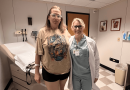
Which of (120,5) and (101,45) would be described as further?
(101,45)

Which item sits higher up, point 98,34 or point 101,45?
point 98,34

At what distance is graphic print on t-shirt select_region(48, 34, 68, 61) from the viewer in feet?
3.19

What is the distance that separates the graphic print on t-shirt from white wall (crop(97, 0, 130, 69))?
89.4 inches

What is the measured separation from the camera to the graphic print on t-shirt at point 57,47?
973mm

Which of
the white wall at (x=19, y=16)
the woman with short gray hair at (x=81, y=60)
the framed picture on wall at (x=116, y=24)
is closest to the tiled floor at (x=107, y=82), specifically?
the woman with short gray hair at (x=81, y=60)

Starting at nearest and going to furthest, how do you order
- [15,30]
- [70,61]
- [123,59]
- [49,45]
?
[49,45], [70,61], [15,30], [123,59]

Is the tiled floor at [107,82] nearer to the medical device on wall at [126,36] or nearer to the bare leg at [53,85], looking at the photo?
the medical device on wall at [126,36]

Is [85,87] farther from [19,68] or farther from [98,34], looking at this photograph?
[98,34]

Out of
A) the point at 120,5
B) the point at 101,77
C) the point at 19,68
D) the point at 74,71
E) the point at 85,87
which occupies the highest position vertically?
the point at 120,5

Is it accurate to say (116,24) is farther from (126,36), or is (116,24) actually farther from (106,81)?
(106,81)

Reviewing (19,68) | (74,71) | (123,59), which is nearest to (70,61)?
(74,71)

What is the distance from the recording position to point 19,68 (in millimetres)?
1624

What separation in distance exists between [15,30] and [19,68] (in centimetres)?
126

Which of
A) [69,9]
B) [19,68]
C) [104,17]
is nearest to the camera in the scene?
[19,68]
